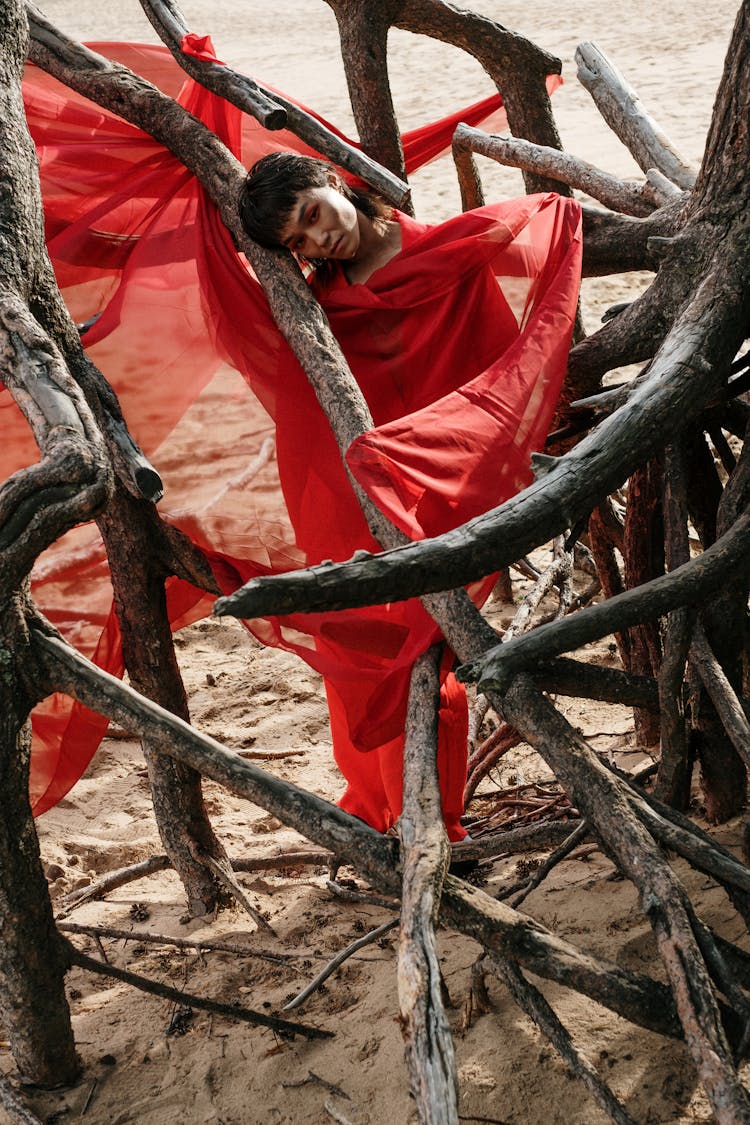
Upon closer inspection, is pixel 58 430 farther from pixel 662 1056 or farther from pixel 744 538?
pixel 662 1056

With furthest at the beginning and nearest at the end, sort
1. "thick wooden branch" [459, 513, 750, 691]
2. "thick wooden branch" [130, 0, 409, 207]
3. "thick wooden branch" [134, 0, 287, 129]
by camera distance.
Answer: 1. "thick wooden branch" [130, 0, 409, 207]
2. "thick wooden branch" [134, 0, 287, 129]
3. "thick wooden branch" [459, 513, 750, 691]

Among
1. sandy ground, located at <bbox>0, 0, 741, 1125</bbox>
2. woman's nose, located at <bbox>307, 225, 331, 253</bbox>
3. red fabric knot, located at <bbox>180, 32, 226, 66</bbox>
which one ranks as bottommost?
sandy ground, located at <bbox>0, 0, 741, 1125</bbox>

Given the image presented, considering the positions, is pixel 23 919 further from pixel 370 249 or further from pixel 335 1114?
pixel 370 249

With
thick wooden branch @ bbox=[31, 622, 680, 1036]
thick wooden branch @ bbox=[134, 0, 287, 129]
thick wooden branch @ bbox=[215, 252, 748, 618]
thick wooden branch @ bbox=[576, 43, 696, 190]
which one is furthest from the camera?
thick wooden branch @ bbox=[576, 43, 696, 190]

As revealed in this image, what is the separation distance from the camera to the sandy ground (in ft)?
6.63

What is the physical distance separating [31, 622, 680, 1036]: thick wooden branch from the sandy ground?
1.25 feet

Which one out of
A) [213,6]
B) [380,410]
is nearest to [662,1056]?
[380,410]

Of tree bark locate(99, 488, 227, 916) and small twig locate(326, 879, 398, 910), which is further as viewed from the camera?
tree bark locate(99, 488, 227, 916)

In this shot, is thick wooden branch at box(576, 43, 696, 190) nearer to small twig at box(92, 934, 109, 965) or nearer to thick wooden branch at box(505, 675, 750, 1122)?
thick wooden branch at box(505, 675, 750, 1122)

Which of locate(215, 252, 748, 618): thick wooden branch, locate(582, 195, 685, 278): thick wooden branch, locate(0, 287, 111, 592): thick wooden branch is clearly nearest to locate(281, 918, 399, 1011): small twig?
locate(215, 252, 748, 618): thick wooden branch

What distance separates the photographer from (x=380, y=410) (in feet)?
8.59

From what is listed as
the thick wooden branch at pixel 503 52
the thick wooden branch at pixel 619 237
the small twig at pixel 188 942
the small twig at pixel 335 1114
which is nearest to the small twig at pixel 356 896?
the small twig at pixel 188 942

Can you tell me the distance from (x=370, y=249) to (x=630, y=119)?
4.67ft

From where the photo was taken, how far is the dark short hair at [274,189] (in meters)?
2.54
